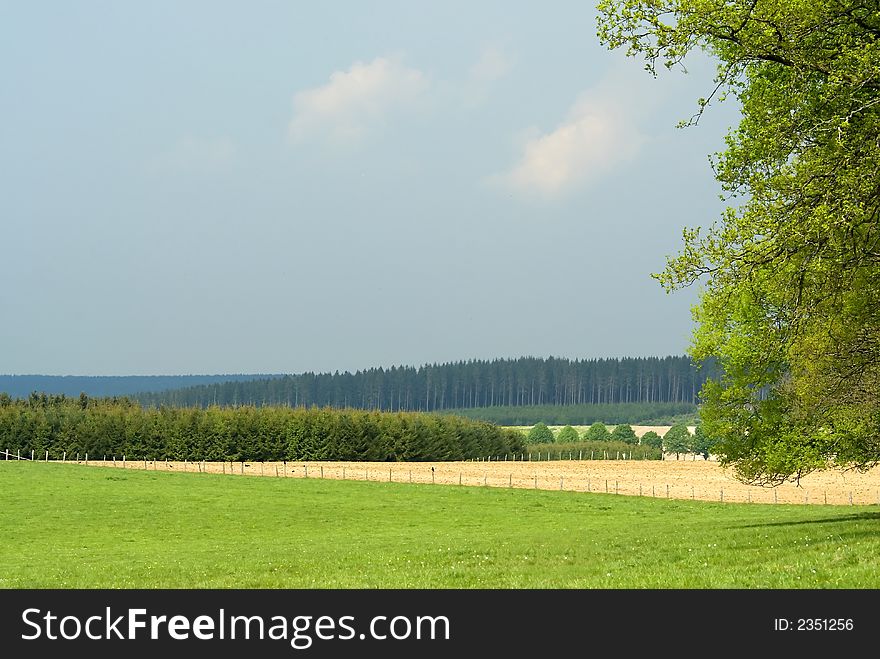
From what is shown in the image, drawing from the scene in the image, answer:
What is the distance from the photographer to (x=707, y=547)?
75.3ft

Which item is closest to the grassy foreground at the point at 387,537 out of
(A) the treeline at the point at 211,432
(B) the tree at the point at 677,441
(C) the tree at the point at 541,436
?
(A) the treeline at the point at 211,432

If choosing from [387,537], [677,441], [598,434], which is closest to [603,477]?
[387,537]

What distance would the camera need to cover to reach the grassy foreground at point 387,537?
63.5 feet

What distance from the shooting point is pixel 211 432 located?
370ft

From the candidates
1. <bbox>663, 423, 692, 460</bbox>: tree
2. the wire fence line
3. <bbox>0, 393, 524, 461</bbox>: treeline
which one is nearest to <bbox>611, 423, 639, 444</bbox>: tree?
<bbox>663, 423, 692, 460</bbox>: tree

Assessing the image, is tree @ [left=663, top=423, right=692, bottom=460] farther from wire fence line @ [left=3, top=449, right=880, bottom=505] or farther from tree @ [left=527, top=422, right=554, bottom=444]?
wire fence line @ [left=3, top=449, right=880, bottom=505]

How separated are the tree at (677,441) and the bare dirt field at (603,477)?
39460 mm

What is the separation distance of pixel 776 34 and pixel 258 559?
19.5 meters

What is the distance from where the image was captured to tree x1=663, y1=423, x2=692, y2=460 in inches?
6417

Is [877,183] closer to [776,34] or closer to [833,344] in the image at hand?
[776,34]

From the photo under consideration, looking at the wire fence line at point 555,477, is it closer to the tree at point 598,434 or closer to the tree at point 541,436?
the tree at point 541,436

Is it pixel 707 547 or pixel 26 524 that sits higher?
pixel 707 547
